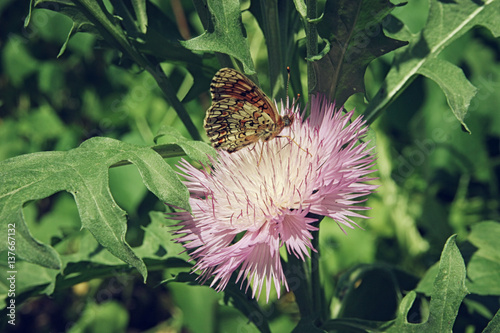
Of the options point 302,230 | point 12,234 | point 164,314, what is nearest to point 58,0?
point 12,234

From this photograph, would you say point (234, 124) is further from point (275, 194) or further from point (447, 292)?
point (447, 292)

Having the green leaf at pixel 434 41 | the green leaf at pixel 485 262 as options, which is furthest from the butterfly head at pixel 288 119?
the green leaf at pixel 485 262

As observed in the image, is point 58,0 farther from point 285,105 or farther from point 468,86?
point 468,86

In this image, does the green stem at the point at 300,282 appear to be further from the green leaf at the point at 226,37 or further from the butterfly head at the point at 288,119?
the green leaf at the point at 226,37

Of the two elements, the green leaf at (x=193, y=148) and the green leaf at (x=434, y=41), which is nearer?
the green leaf at (x=193, y=148)

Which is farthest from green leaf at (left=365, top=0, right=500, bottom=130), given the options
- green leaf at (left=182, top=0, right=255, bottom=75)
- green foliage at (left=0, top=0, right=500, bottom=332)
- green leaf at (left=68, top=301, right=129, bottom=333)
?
green leaf at (left=68, top=301, right=129, bottom=333)

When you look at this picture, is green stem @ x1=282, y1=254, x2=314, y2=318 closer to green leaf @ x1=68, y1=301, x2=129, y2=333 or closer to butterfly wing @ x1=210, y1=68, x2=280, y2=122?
butterfly wing @ x1=210, y1=68, x2=280, y2=122

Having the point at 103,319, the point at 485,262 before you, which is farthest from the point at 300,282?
the point at 103,319
